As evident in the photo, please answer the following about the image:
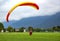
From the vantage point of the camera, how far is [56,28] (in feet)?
37.0

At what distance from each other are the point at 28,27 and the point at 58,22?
→ 1343 mm

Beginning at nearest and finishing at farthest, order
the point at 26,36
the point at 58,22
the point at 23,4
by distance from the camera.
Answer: the point at 23,4
the point at 58,22
the point at 26,36

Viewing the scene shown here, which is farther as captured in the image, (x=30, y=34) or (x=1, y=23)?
(x=30, y=34)

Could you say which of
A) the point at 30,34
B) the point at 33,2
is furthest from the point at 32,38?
the point at 33,2

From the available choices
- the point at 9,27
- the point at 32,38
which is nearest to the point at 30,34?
the point at 32,38

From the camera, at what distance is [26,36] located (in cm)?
1199

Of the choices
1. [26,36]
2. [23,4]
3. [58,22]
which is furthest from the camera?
[26,36]

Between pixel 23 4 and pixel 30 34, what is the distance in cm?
185

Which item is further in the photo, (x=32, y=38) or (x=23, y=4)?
(x=32, y=38)

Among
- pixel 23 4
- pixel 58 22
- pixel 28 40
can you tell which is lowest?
pixel 28 40

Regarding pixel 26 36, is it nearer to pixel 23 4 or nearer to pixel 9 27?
pixel 9 27

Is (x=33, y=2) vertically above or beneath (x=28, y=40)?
above

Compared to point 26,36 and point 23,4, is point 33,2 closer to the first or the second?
point 23,4

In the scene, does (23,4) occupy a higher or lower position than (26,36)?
higher
